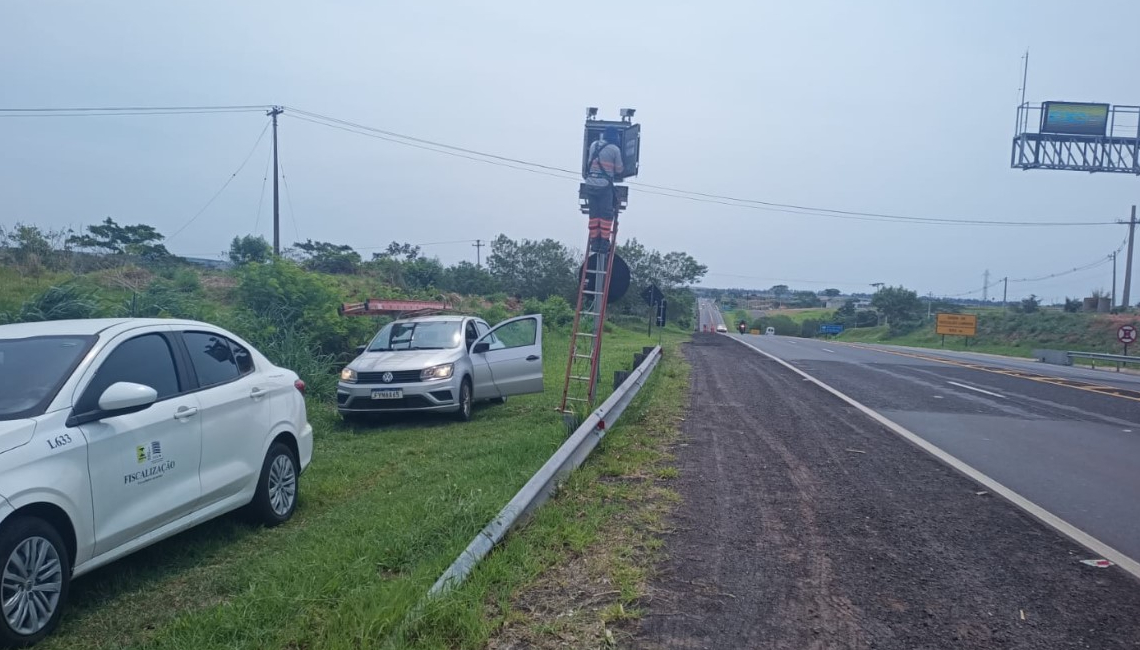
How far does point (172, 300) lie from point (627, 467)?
890 cm

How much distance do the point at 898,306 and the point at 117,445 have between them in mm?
81341

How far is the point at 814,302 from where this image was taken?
154m

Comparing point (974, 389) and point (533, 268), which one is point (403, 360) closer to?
point (974, 389)

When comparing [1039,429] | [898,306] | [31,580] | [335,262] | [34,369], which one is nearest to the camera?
[31,580]

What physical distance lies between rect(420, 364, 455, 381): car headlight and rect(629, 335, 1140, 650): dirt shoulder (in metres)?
4.38

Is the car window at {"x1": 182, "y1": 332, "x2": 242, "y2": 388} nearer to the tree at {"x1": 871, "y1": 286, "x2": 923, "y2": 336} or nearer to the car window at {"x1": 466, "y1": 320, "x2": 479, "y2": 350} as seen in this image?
the car window at {"x1": 466, "y1": 320, "x2": 479, "y2": 350}

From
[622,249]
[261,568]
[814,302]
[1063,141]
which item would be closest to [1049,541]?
[261,568]

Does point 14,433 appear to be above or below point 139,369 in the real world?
below

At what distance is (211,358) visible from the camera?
6.25m

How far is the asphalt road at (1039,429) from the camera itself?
703cm

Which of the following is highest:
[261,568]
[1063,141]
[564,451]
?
[1063,141]

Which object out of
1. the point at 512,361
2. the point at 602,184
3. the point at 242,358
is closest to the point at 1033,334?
the point at 602,184

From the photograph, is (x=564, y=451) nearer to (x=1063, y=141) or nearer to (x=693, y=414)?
(x=693, y=414)

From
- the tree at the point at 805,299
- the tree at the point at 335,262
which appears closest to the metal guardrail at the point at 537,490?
the tree at the point at 335,262
